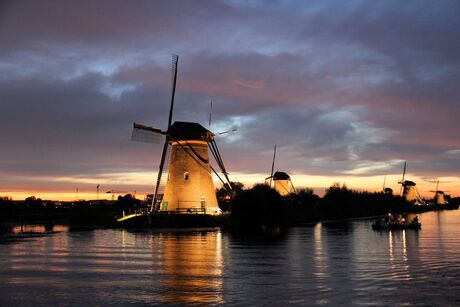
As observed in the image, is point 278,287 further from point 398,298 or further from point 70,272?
point 70,272

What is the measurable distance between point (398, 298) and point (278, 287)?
4.61 m

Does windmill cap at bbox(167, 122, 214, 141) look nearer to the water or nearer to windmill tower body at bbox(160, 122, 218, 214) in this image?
windmill tower body at bbox(160, 122, 218, 214)

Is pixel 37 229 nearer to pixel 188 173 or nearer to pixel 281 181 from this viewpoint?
pixel 188 173

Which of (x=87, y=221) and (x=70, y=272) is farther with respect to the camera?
(x=87, y=221)

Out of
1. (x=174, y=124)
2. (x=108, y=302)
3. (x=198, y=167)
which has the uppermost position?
(x=174, y=124)

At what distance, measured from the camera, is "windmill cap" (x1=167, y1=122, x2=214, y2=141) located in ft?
228

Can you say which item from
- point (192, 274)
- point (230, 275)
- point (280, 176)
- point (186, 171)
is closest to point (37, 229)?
point (186, 171)

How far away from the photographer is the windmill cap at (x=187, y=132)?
69.4m

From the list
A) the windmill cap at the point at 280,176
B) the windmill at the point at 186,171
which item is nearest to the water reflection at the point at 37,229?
the windmill at the point at 186,171

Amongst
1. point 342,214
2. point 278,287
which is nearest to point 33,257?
point 278,287

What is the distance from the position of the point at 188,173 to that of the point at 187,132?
530 centimetres

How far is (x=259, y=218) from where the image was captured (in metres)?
77.6

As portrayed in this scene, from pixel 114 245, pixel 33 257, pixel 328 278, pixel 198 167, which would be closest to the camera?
pixel 328 278

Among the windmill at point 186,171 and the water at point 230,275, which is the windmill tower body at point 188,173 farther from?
the water at point 230,275
